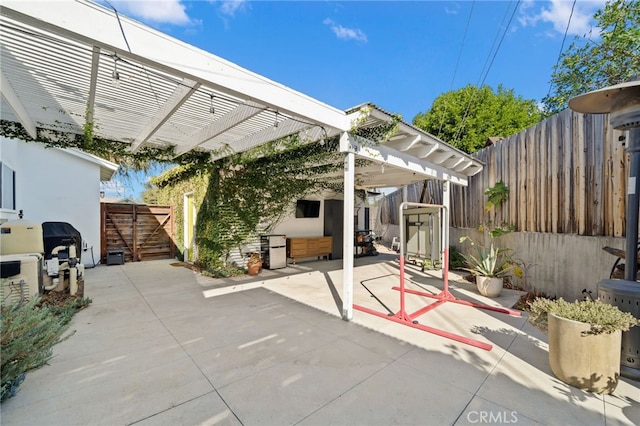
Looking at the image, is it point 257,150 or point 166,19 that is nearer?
point 166,19

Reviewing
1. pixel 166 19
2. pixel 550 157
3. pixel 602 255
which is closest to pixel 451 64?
pixel 550 157

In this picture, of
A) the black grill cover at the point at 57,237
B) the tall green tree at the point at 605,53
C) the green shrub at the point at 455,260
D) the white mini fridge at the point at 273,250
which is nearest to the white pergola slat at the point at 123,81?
the black grill cover at the point at 57,237

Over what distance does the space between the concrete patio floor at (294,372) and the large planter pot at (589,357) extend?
0.10 m

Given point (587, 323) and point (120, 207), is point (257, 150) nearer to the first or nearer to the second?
point (587, 323)

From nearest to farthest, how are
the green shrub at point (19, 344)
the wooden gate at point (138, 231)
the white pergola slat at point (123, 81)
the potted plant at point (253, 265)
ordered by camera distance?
the white pergola slat at point (123, 81), the green shrub at point (19, 344), the potted plant at point (253, 265), the wooden gate at point (138, 231)

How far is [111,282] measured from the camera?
5840 mm

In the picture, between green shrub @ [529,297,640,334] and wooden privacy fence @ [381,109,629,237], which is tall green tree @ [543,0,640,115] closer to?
wooden privacy fence @ [381,109,629,237]

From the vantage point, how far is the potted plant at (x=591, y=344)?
2135 millimetres

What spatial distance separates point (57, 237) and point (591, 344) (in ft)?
24.9

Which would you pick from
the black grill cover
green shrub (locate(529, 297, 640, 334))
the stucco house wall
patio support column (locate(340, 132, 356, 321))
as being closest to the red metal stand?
patio support column (locate(340, 132, 356, 321))

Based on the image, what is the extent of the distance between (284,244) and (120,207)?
5.47 m

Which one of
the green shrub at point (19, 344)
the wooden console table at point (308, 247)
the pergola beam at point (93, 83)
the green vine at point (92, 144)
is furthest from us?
the wooden console table at point (308, 247)

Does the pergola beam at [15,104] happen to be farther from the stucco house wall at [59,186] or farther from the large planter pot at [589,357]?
the large planter pot at [589,357]

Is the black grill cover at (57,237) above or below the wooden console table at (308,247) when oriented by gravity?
above
